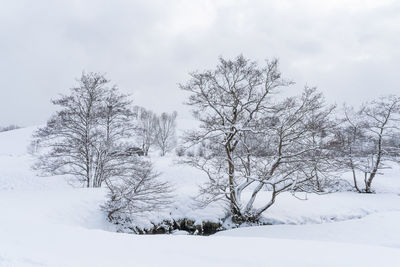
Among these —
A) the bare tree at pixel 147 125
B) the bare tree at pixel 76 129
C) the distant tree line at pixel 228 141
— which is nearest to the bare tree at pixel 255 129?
the distant tree line at pixel 228 141

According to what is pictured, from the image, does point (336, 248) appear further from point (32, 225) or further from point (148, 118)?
point (148, 118)

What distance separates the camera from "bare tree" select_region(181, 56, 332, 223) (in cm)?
1059

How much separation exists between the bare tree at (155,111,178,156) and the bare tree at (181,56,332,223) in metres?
29.8

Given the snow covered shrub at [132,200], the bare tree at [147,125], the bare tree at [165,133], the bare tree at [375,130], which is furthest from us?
the bare tree at [165,133]

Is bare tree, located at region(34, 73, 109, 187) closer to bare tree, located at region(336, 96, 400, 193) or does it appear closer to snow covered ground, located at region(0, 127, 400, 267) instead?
snow covered ground, located at region(0, 127, 400, 267)

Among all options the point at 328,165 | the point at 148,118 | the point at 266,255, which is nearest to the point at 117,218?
the point at 266,255

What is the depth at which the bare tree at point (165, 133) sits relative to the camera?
4141cm

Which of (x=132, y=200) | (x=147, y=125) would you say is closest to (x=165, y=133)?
(x=147, y=125)

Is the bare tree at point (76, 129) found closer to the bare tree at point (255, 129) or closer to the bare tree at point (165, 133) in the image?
the bare tree at point (255, 129)

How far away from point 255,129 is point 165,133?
32.4m

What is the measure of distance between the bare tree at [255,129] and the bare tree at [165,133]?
2976 cm

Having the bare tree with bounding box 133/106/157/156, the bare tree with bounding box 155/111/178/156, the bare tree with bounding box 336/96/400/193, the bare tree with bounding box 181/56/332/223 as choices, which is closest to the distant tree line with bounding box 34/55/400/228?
the bare tree with bounding box 181/56/332/223

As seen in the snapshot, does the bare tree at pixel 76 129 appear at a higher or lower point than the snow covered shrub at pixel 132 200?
higher

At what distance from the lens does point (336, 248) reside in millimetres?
4922
